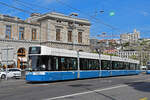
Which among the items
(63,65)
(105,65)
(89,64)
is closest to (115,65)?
(105,65)

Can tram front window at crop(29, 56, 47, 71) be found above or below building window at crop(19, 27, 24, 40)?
below

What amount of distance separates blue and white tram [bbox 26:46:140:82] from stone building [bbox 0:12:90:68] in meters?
22.1

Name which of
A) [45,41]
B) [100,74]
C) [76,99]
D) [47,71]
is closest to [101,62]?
[100,74]

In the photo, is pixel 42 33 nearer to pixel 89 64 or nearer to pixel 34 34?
pixel 34 34

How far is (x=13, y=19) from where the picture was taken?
139 feet

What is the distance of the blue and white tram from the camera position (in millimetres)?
16734

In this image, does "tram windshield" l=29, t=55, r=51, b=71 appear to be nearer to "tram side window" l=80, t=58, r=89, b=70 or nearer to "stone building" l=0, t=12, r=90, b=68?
"tram side window" l=80, t=58, r=89, b=70

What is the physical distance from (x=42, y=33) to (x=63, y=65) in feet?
98.2

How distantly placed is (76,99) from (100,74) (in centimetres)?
1640

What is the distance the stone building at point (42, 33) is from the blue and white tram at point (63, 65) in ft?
72.4

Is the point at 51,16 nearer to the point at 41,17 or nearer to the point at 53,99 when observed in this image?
the point at 41,17

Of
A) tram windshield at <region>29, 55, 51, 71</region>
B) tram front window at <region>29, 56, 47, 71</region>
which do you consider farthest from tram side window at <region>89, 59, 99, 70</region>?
tram front window at <region>29, 56, 47, 71</region>

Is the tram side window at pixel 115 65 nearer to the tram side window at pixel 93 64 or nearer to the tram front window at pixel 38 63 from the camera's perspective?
the tram side window at pixel 93 64

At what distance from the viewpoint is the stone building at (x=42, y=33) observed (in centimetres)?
4169
